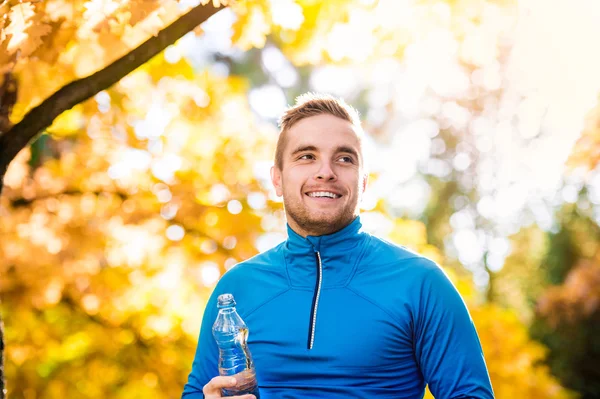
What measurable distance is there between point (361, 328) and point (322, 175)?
1.83ft

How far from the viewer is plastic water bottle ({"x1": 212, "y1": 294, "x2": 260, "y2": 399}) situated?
1831 mm

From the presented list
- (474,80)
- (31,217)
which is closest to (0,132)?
(31,217)

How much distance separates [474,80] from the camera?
34.8ft

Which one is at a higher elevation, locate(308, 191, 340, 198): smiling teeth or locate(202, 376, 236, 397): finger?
locate(308, 191, 340, 198): smiling teeth

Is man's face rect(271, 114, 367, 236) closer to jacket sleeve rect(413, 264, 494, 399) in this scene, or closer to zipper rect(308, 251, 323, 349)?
zipper rect(308, 251, 323, 349)

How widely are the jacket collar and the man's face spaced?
4cm

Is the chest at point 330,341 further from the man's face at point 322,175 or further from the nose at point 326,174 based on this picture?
the nose at point 326,174

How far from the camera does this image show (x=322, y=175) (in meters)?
2.13

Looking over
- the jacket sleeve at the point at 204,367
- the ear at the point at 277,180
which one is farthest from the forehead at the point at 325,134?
the jacket sleeve at the point at 204,367

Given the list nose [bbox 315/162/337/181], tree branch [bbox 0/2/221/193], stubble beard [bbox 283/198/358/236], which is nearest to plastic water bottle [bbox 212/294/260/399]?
stubble beard [bbox 283/198/358/236]

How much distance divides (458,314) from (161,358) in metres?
3.65

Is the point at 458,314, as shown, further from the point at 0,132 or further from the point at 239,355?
the point at 0,132

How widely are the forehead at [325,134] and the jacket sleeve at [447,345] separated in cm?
60

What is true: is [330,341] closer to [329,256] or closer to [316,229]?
[329,256]
